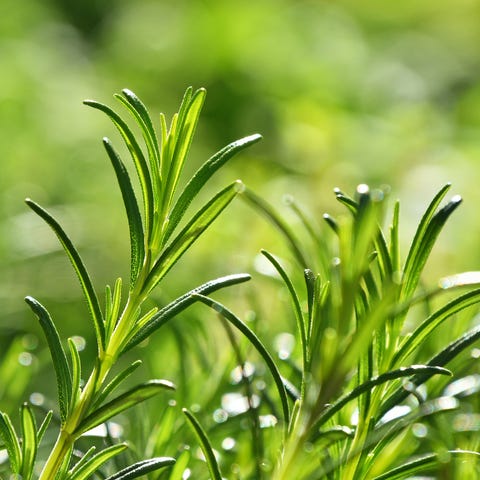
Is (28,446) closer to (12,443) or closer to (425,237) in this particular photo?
(12,443)

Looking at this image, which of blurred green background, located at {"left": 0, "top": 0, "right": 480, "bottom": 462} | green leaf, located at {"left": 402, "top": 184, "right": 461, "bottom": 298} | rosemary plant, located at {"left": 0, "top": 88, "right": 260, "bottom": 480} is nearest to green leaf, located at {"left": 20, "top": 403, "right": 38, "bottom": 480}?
rosemary plant, located at {"left": 0, "top": 88, "right": 260, "bottom": 480}

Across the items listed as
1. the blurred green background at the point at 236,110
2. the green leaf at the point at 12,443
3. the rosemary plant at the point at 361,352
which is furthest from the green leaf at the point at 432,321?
the blurred green background at the point at 236,110

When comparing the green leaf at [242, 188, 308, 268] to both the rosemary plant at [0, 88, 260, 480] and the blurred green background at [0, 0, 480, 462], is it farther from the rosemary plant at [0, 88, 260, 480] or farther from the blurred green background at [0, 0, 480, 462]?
the blurred green background at [0, 0, 480, 462]

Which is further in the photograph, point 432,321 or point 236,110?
point 236,110

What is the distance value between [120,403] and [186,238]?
0.15 ft

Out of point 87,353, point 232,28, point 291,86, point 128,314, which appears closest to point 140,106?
point 128,314

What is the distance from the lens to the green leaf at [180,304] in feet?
0.72

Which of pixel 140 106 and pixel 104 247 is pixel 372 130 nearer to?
pixel 104 247

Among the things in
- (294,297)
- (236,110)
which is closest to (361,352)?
(294,297)

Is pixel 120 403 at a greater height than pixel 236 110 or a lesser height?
lesser

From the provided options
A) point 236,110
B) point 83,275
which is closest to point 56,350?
point 83,275

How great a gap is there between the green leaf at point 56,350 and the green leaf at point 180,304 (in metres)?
0.02

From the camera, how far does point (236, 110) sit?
4.96 feet

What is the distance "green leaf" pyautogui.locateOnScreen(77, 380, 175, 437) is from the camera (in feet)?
0.71
